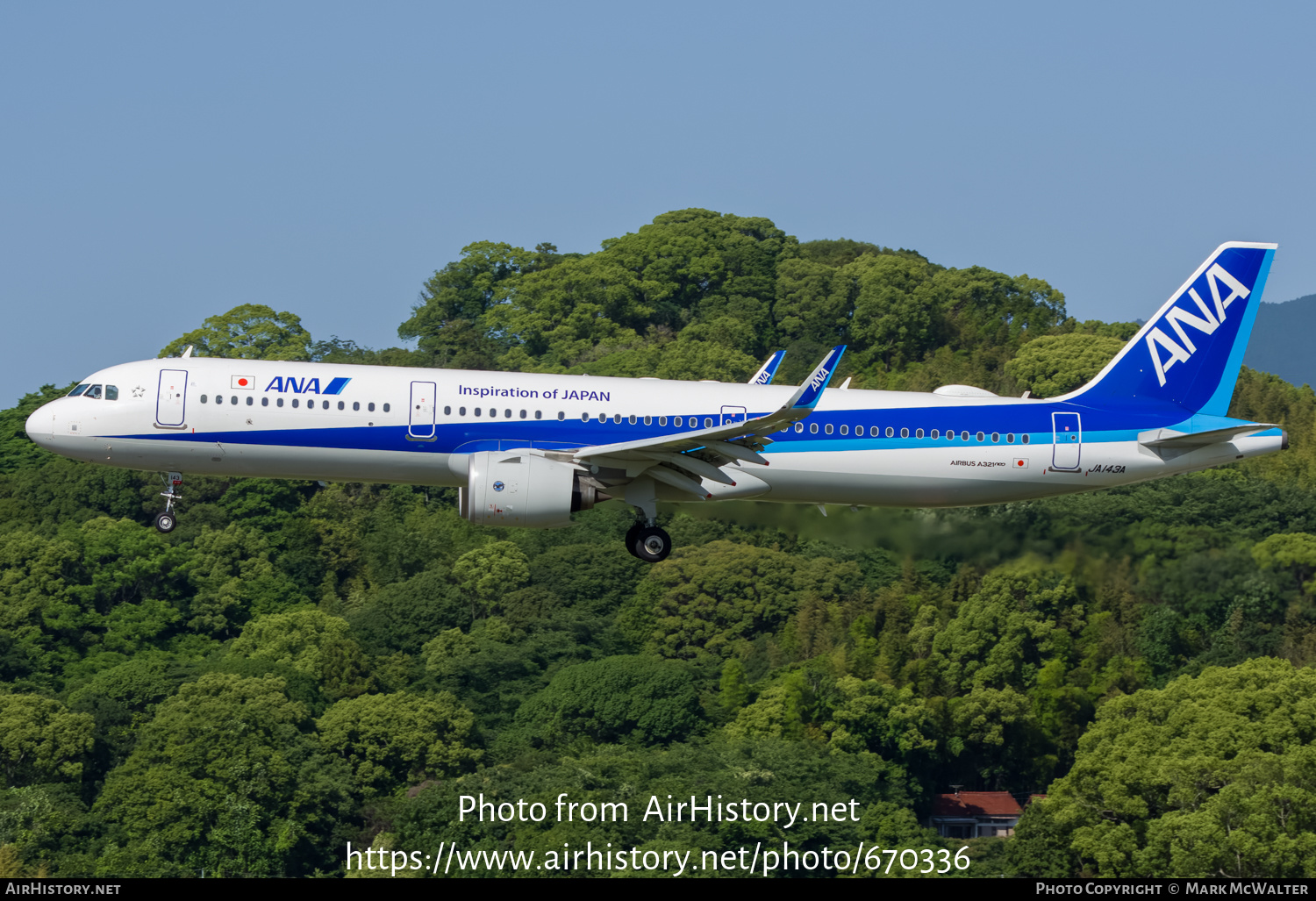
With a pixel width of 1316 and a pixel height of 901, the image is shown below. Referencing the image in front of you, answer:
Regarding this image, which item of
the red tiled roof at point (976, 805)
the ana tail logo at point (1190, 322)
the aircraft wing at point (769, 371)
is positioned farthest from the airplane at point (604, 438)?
the red tiled roof at point (976, 805)

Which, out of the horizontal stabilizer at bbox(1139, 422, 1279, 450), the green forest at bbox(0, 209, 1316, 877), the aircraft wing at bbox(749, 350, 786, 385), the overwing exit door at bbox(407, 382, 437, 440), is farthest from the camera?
the green forest at bbox(0, 209, 1316, 877)

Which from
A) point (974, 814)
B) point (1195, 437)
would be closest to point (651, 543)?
point (1195, 437)

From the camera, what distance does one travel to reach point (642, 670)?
102 meters

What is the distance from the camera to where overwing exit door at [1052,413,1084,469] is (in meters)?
40.2

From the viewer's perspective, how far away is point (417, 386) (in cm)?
3750

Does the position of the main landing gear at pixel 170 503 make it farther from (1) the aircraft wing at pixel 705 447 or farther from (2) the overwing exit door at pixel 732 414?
(2) the overwing exit door at pixel 732 414

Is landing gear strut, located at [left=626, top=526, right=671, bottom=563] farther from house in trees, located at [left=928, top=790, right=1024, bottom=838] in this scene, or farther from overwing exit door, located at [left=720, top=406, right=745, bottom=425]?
house in trees, located at [left=928, top=790, right=1024, bottom=838]

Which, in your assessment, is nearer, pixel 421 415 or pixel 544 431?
pixel 421 415

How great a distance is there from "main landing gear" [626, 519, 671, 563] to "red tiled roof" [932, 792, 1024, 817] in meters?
70.6

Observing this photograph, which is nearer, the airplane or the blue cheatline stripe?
the airplane

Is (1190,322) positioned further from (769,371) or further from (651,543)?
(651,543)

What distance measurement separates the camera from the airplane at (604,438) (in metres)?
37.1

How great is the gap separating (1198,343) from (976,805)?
67.9 metres

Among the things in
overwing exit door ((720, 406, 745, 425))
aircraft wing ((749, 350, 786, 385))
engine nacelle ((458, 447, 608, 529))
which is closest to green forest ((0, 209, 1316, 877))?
aircraft wing ((749, 350, 786, 385))
